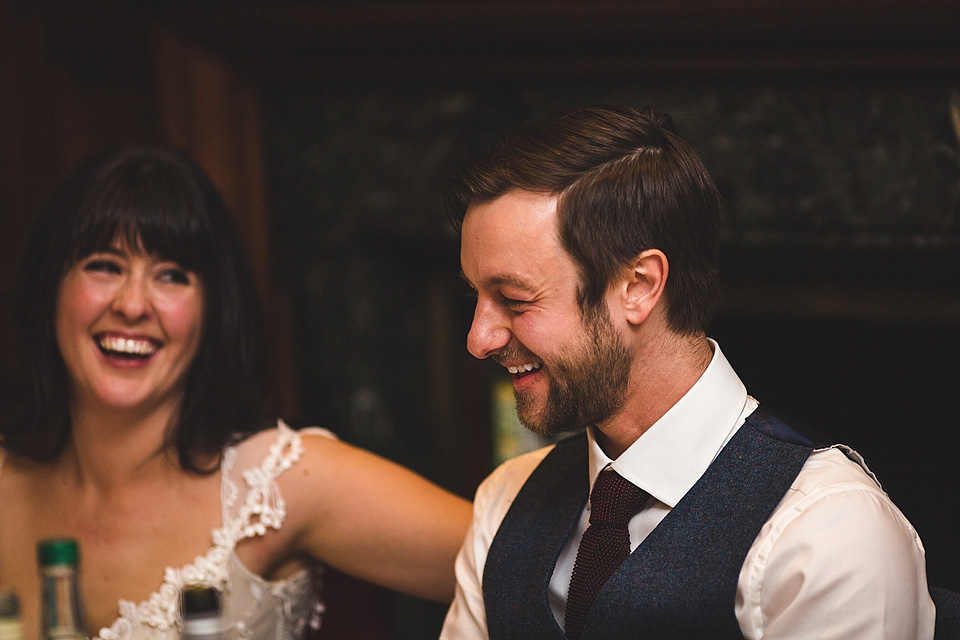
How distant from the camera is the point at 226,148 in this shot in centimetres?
291

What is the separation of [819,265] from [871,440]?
1.46ft

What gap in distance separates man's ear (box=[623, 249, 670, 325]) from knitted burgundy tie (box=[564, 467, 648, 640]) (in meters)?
0.24

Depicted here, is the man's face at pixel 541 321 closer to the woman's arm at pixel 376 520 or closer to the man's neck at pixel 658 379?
the man's neck at pixel 658 379

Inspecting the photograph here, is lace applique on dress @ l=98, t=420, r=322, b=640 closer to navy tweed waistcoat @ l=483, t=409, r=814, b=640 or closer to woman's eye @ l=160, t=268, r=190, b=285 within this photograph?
woman's eye @ l=160, t=268, r=190, b=285

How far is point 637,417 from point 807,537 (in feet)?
1.03

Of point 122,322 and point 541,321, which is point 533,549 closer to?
point 541,321

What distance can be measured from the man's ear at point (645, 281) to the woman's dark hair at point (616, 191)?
17mm

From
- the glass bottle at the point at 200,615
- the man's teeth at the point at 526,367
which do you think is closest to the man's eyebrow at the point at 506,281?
the man's teeth at the point at 526,367

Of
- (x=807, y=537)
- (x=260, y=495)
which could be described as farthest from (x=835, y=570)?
(x=260, y=495)

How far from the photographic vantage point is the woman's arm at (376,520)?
1800mm

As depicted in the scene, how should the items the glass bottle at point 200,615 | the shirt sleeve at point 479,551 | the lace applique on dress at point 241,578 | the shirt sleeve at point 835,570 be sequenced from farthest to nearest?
the lace applique on dress at point 241,578 → the shirt sleeve at point 479,551 → the shirt sleeve at point 835,570 → the glass bottle at point 200,615

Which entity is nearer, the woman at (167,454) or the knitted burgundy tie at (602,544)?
the knitted burgundy tie at (602,544)

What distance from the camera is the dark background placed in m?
2.08

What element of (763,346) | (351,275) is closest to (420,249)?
(351,275)
